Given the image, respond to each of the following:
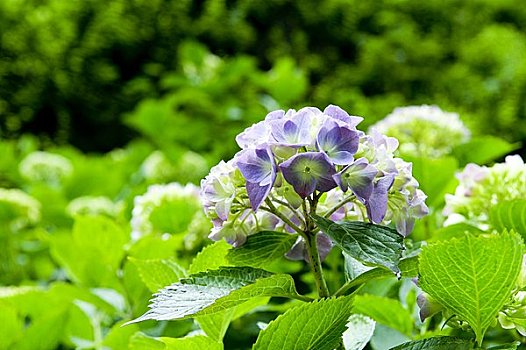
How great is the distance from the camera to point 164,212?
115 cm

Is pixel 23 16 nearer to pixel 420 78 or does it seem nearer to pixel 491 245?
pixel 420 78

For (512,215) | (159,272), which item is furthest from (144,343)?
(512,215)

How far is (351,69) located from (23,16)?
1.48m

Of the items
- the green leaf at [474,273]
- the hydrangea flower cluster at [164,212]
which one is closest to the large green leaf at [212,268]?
the green leaf at [474,273]

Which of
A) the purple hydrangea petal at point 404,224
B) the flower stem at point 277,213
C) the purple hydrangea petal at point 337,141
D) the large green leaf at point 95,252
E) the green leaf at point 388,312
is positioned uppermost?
the purple hydrangea petal at point 337,141

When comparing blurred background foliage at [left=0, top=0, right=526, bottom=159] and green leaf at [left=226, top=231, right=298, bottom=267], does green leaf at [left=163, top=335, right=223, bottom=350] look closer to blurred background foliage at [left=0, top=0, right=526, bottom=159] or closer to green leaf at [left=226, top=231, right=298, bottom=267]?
green leaf at [left=226, top=231, right=298, bottom=267]

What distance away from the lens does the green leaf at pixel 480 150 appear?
55.4 inches

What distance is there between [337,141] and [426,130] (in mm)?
951

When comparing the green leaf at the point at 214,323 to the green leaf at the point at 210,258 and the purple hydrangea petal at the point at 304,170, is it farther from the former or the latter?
the purple hydrangea petal at the point at 304,170

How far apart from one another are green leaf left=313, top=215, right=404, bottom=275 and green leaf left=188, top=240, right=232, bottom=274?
14 centimetres

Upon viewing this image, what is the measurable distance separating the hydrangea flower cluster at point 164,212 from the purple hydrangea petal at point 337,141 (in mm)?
564

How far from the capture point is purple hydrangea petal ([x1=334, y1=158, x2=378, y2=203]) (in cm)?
57

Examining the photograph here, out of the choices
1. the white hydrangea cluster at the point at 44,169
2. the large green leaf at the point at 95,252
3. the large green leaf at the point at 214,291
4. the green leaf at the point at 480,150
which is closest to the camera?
the large green leaf at the point at 214,291

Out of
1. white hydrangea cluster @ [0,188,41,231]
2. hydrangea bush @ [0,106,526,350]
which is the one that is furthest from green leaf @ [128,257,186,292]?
white hydrangea cluster @ [0,188,41,231]
